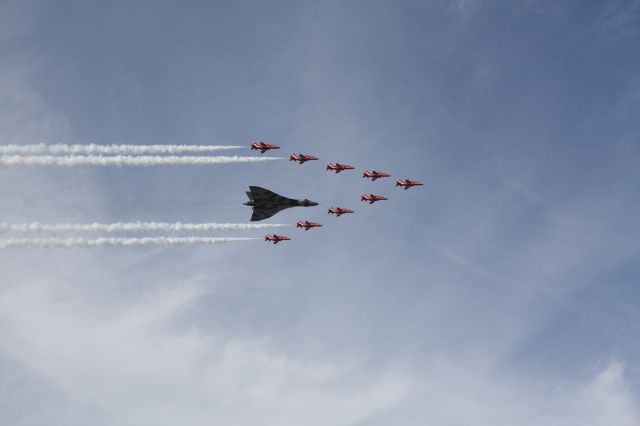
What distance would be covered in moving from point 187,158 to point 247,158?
1437 cm

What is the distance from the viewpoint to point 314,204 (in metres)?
182

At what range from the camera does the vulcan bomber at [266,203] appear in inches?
6988

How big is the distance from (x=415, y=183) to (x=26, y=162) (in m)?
92.0

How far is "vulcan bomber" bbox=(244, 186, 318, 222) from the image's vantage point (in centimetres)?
17750

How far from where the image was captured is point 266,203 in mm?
179000

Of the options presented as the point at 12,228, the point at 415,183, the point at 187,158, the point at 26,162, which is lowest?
the point at 12,228

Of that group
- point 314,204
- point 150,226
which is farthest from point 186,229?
point 314,204

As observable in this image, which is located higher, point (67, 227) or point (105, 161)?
point (105, 161)

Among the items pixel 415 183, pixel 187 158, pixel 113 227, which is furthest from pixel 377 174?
pixel 113 227

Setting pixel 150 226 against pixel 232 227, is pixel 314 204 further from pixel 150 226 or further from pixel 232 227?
pixel 150 226

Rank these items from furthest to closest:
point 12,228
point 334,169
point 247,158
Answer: point 334,169, point 247,158, point 12,228

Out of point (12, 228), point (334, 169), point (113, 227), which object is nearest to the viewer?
point (12, 228)

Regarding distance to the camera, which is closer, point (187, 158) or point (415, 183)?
Result: point (187, 158)

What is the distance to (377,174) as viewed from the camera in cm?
17850
